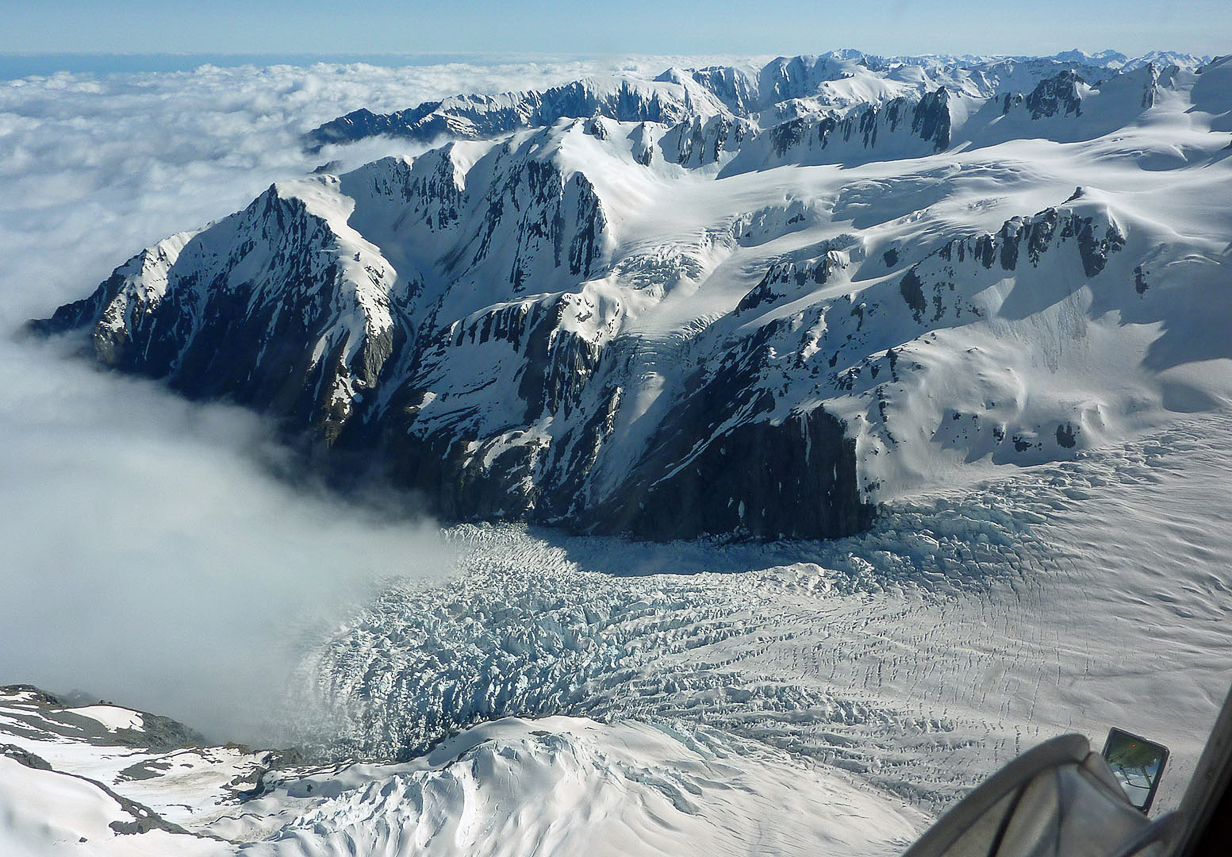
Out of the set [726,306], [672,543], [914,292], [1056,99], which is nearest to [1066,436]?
[914,292]

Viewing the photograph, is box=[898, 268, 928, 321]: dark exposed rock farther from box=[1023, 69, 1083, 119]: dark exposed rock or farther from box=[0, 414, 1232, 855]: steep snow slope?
box=[1023, 69, 1083, 119]: dark exposed rock

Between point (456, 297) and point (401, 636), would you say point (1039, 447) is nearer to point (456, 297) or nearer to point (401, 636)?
point (401, 636)

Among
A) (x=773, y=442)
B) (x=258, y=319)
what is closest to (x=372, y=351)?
(x=258, y=319)

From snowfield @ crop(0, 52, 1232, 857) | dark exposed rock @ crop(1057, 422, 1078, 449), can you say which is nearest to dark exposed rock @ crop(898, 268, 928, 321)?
snowfield @ crop(0, 52, 1232, 857)

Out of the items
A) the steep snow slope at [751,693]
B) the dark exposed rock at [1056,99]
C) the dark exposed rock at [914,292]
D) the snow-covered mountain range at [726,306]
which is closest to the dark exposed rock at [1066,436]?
the snow-covered mountain range at [726,306]

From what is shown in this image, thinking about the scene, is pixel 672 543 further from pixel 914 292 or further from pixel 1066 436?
pixel 914 292

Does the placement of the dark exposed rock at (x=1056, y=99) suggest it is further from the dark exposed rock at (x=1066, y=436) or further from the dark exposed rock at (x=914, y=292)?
the dark exposed rock at (x=1066, y=436)
